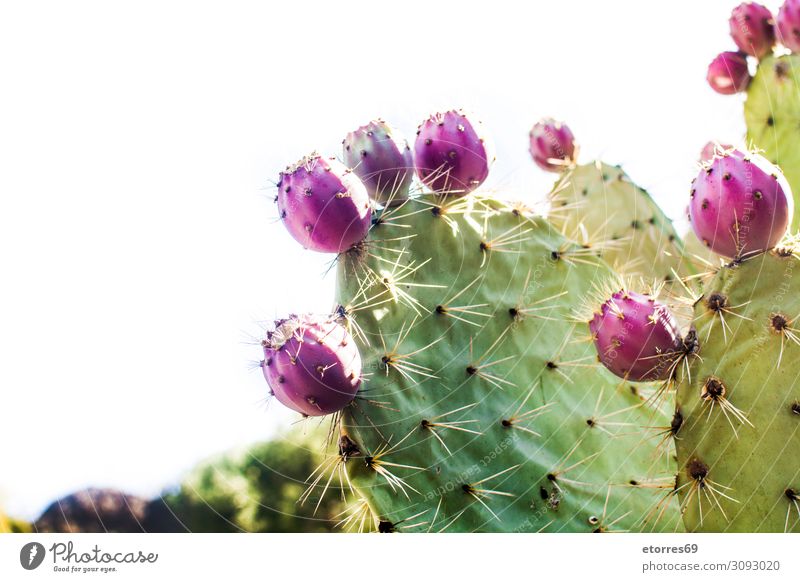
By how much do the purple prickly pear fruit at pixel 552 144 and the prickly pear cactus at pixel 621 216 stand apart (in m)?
0.04

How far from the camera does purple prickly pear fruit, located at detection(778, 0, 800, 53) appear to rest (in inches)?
57.1

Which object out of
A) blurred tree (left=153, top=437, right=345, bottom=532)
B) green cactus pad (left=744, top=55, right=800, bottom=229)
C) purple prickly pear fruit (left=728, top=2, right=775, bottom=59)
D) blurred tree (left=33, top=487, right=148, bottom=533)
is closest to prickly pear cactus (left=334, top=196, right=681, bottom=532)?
blurred tree (left=153, top=437, right=345, bottom=532)

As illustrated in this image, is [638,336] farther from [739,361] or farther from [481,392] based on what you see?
[481,392]

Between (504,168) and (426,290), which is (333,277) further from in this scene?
(504,168)

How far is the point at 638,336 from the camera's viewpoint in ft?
2.93

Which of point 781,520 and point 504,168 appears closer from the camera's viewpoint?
point 781,520

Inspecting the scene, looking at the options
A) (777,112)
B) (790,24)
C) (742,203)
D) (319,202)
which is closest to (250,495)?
(319,202)

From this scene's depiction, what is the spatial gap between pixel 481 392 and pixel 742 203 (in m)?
0.41

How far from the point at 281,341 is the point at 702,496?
52 cm

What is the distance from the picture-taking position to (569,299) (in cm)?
123

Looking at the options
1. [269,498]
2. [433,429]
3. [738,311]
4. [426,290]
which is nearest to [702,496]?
[738,311]
